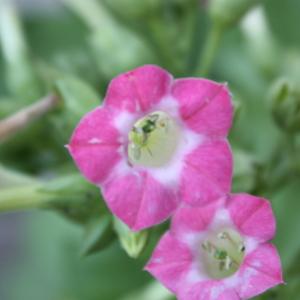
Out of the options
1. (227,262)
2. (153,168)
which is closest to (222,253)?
(227,262)

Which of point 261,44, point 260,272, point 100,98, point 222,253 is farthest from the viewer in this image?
point 261,44

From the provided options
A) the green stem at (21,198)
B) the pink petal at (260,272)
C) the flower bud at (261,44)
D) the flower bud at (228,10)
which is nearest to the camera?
the pink petal at (260,272)

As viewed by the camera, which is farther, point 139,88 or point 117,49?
point 117,49

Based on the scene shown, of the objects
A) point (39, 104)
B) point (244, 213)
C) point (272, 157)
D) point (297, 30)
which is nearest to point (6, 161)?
point (39, 104)

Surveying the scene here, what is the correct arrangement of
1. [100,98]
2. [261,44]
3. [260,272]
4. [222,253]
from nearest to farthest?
1. [260,272]
2. [222,253]
3. [100,98]
4. [261,44]

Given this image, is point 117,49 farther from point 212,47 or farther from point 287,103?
point 287,103

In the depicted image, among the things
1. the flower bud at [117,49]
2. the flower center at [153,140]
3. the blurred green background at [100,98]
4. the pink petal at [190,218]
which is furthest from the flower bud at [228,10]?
the pink petal at [190,218]

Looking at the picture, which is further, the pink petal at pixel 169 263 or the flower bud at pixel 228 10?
the flower bud at pixel 228 10

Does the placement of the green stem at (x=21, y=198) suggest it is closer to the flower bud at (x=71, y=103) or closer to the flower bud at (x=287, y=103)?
the flower bud at (x=71, y=103)
